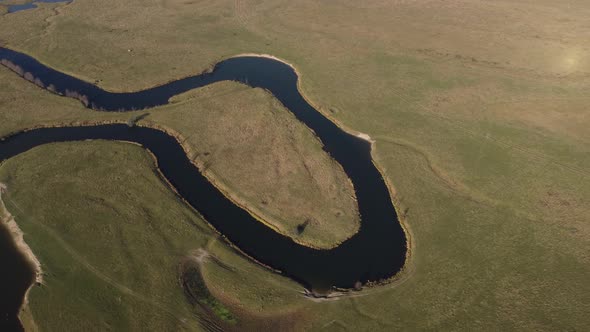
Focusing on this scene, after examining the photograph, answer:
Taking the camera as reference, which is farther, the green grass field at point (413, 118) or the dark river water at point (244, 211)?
the dark river water at point (244, 211)

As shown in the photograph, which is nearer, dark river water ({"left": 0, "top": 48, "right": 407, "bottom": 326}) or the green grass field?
the green grass field

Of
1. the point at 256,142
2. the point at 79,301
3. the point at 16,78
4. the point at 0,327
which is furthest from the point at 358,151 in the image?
the point at 16,78

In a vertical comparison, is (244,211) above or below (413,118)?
below

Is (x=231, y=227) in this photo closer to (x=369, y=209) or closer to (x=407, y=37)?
(x=369, y=209)
